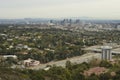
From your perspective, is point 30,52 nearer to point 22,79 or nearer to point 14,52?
point 14,52

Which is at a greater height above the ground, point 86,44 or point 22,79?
point 22,79

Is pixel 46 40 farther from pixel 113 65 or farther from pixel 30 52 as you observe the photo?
pixel 113 65

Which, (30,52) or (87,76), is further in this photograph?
(30,52)

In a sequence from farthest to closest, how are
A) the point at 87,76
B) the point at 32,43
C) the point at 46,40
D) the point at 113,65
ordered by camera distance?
the point at 46,40, the point at 32,43, the point at 113,65, the point at 87,76

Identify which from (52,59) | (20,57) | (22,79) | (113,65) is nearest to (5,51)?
(20,57)

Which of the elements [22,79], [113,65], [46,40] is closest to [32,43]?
[46,40]

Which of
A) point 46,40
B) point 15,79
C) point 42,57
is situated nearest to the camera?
point 15,79

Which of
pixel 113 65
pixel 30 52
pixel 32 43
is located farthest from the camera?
pixel 32 43

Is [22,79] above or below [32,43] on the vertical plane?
above

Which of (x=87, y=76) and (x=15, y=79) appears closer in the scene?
(x=15, y=79)
